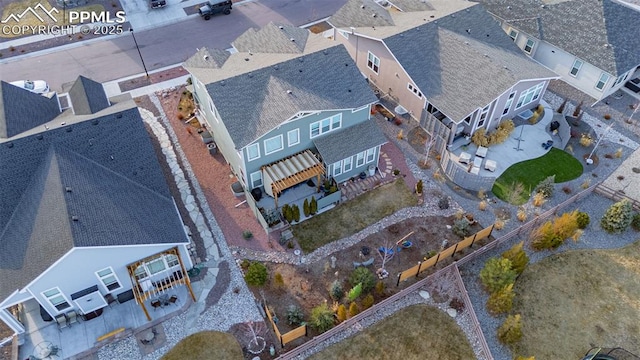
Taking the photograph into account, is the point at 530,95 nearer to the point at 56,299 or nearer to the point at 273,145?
the point at 273,145

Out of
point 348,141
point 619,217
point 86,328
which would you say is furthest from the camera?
point 348,141

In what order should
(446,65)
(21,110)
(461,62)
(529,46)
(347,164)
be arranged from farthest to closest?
(529,46), (446,65), (461,62), (347,164), (21,110)

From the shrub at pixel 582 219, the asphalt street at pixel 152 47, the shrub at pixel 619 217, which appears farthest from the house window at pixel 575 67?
the asphalt street at pixel 152 47

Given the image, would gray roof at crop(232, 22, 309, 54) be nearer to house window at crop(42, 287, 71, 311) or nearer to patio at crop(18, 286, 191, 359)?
patio at crop(18, 286, 191, 359)

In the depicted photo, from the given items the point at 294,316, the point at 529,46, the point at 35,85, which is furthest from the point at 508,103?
the point at 35,85

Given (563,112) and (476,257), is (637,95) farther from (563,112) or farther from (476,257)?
(476,257)

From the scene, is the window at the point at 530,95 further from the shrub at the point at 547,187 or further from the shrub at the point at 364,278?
the shrub at the point at 364,278
